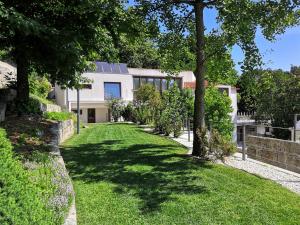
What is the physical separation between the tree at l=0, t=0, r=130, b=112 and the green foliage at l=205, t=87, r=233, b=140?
5.61 meters

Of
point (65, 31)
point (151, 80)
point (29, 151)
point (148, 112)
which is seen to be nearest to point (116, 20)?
point (65, 31)

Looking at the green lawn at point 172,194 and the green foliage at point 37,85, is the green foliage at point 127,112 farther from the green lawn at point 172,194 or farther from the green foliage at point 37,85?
the green lawn at point 172,194

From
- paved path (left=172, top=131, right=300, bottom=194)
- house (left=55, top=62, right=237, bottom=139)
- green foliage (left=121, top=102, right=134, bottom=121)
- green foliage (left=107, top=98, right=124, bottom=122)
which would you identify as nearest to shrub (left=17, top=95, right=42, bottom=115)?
paved path (left=172, top=131, right=300, bottom=194)

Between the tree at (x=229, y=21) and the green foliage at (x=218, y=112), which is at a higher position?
Answer: the tree at (x=229, y=21)

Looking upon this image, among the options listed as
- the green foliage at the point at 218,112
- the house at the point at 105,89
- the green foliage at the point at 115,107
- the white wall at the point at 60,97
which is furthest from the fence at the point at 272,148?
the house at the point at 105,89

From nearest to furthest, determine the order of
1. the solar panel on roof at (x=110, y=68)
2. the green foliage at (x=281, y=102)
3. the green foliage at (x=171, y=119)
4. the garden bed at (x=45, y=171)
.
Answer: the garden bed at (x=45, y=171) → the green foliage at (x=171, y=119) → the green foliage at (x=281, y=102) → the solar panel on roof at (x=110, y=68)

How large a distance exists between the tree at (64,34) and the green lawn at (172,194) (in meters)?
2.94

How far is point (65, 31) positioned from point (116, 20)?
2739mm

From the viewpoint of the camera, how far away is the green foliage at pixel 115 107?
1839 inches

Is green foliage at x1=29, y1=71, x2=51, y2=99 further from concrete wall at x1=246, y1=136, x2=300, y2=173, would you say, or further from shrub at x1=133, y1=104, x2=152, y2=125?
concrete wall at x1=246, y1=136, x2=300, y2=173

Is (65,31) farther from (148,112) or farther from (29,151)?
(148,112)

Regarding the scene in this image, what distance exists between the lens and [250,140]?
13.1 metres

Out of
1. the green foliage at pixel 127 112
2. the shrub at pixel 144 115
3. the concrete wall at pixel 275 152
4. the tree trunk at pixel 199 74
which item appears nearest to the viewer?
the concrete wall at pixel 275 152

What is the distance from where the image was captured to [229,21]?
12039 millimetres
